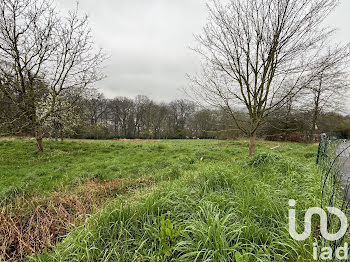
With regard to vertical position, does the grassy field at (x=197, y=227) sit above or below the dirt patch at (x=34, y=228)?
above

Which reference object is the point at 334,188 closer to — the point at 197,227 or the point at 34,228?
the point at 197,227

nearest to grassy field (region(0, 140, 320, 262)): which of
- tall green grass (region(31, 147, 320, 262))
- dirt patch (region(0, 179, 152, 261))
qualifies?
tall green grass (region(31, 147, 320, 262))

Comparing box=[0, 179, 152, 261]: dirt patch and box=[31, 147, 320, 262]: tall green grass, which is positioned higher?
box=[31, 147, 320, 262]: tall green grass

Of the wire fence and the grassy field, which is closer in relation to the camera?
the grassy field

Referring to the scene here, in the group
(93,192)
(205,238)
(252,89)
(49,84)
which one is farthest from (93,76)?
(205,238)

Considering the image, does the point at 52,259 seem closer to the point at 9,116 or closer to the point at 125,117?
the point at 9,116

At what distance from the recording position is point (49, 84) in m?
9.51

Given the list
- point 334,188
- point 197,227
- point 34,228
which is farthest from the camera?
point 34,228

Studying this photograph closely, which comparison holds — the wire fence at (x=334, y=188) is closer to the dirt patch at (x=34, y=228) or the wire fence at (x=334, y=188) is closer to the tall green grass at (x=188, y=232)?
the tall green grass at (x=188, y=232)

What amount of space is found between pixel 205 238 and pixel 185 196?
3.47ft

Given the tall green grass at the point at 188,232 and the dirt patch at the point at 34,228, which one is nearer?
the tall green grass at the point at 188,232

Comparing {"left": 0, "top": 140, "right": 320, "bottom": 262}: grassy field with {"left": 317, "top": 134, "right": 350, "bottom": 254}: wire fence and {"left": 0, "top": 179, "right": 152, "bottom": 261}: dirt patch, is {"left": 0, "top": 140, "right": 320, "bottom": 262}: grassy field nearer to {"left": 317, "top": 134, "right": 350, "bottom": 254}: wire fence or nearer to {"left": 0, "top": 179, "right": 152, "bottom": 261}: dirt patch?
{"left": 317, "top": 134, "right": 350, "bottom": 254}: wire fence

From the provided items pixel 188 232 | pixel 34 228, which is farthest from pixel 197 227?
pixel 34 228

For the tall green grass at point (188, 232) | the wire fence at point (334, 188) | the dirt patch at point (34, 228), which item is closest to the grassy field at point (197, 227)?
the tall green grass at point (188, 232)
